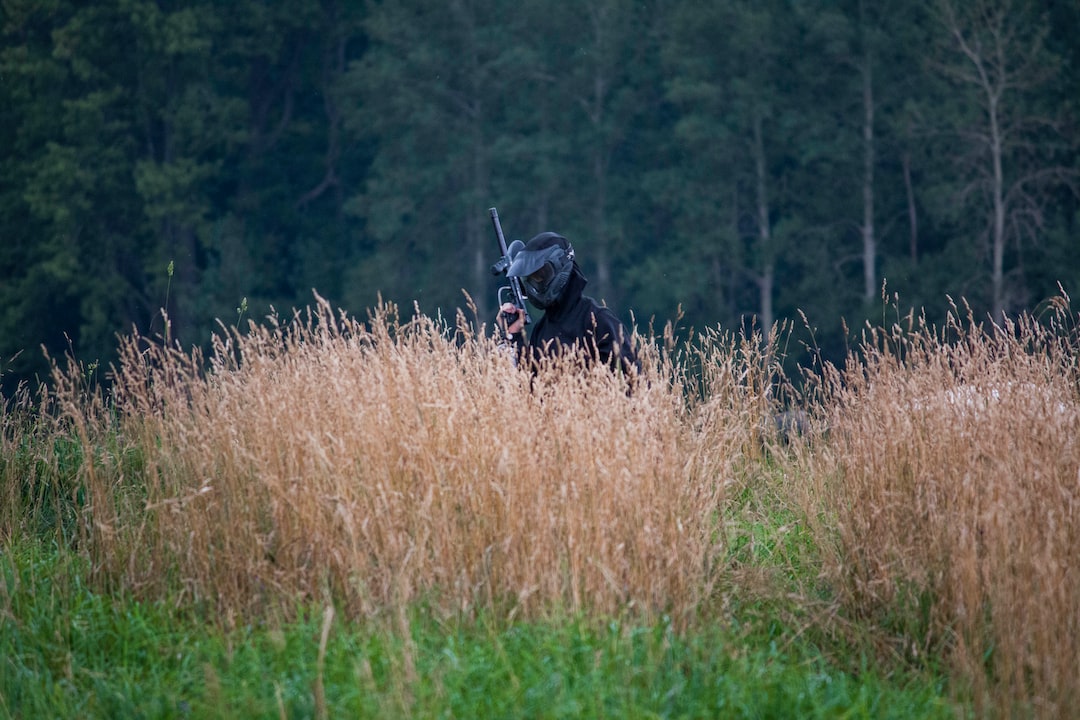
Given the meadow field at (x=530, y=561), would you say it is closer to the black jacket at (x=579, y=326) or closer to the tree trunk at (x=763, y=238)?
the black jacket at (x=579, y=326)

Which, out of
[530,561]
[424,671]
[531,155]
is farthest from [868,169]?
[424,671]

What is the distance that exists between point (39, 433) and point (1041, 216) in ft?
68.0

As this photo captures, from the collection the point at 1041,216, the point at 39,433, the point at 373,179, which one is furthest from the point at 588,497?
the point at 373,179

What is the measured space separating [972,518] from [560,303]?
9.19 feet

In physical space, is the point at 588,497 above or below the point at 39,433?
above

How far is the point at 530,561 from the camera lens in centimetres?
445

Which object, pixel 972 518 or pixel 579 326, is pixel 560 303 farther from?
pixel 972 518

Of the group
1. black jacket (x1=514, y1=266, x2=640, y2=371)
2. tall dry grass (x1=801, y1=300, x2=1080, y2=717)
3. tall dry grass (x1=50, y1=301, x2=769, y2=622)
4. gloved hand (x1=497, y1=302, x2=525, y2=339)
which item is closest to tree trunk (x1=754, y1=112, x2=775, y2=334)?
gloved hand (x1=497, y1=302, x2=525, y2=339)

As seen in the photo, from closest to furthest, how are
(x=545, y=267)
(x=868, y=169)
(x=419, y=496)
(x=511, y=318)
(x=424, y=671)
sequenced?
(x=424, y=671)
(x=419, y=496)
(x=545, y=267)
(x=511, y=318)
(x=868, y=169)

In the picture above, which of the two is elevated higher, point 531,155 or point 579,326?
point 579,326

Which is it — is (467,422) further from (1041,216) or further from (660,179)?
(660,179)

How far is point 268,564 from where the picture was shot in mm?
4648

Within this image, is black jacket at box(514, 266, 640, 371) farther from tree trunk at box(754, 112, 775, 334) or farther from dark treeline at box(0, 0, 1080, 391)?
tree trunk at box(754, 112, 775, 334)

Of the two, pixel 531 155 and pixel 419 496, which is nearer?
pixel 419 496
